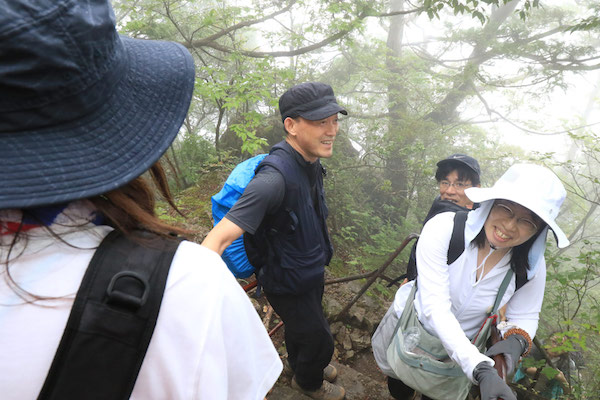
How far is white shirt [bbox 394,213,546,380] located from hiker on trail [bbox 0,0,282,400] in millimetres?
1679

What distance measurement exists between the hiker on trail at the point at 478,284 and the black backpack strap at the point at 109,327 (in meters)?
1.89

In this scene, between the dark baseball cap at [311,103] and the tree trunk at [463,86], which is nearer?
the dark baseball cap at [311,103]

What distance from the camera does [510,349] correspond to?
6.34 ft

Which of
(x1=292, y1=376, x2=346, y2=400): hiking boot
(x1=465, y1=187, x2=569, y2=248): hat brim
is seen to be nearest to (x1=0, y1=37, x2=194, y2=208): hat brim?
(x1=465, y1=187, x2=569, y2=248): hat brim

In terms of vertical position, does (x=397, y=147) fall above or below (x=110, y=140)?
above

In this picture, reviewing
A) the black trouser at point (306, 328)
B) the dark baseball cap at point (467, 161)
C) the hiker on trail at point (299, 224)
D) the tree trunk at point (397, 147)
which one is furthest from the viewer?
the tree trunk at point (397, 147)

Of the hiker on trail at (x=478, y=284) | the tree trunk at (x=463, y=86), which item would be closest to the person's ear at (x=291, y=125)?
the hiker on trail at (x=478, y=284)

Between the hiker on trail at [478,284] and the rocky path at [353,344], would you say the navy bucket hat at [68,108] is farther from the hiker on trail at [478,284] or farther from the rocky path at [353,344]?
the rocky path at [353,344]

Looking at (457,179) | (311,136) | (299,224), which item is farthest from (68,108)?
(457,179)

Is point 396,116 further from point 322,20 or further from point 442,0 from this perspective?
point 442,0

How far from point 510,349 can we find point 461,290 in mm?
424

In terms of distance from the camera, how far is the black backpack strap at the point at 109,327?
0.60 m

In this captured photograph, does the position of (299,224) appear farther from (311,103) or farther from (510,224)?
(510,224)

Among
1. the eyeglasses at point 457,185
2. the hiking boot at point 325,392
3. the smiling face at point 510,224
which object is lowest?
the hiking boot at point 325,392
